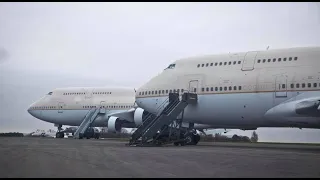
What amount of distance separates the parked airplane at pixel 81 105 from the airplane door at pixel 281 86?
22.3m

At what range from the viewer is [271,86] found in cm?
2206

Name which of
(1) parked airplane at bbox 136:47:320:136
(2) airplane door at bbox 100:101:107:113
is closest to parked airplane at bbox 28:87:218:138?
(2) airplane door at bbox 100:101:107:113

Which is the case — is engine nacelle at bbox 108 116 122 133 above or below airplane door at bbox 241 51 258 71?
below

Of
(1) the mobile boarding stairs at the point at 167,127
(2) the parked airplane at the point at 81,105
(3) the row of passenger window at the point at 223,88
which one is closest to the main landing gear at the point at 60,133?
(2) the parked airplane at the point at 81,105

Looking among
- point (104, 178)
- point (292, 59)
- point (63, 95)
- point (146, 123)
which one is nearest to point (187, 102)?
point (146, 123)

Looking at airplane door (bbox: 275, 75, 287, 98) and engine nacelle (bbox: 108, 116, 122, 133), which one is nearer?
airplane door (bbox: 275, 75, 287, 98)

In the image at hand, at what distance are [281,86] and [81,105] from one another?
2922cm

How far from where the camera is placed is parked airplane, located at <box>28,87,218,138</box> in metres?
44.3

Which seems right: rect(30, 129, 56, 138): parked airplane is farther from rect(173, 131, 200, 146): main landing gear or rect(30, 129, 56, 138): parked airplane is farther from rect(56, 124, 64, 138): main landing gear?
rect(173, 131, 200, 146): main landing gear

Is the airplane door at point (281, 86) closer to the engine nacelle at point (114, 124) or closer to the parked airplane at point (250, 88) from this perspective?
the parked airplane at point (250, 88)

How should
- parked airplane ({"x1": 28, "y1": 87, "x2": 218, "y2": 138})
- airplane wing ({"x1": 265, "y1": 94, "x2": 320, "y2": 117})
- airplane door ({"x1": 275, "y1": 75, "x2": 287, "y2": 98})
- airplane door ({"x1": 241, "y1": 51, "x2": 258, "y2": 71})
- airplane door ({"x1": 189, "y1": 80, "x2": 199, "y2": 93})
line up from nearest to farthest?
1. airplane wing ({"x1": 265, "y1": 94, "x2": 320, "y2": 117})
2. airplane door ({"x1": 275, "y1": 75, "x2": 287, "y2": 98})
3. airplane door ({"x1": 241, "y1": 51, "x2": 258, "y2": 71})
4. airplane door ({"x1": 189, "y1": 80, "x2": 199, "y2": 93})
5. parked airplane ({"x1": 28, "y1": 87, "x2": 218, "y2": 138})

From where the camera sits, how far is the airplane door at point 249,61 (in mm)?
23547

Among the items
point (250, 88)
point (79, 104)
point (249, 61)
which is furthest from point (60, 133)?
point (250, 88)

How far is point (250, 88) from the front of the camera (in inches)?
896
